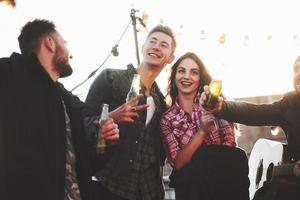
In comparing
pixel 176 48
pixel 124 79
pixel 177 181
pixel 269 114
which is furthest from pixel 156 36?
pixel 177 181

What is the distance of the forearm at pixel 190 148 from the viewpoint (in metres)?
3.33

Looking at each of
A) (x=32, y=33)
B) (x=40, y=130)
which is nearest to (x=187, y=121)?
(x=40, y=130)

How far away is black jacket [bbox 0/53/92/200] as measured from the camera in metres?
2.59

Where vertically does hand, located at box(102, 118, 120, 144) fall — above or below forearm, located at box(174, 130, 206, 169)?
above

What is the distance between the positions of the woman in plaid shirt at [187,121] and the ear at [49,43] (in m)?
1.29

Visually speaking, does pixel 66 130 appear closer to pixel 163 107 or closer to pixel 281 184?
pixel 163 107

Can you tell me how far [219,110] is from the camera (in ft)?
11.5

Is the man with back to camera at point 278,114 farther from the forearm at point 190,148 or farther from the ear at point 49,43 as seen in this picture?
the ear at point 49,43

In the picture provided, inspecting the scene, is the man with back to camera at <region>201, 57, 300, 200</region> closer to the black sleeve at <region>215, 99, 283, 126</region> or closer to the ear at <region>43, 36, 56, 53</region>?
the black sleeve at <region>215, 99, 283, 126</region>

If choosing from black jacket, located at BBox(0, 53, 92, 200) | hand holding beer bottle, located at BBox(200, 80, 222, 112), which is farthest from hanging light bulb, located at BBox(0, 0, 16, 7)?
hand holding beer bottle, located at BBox(200, 80, 222, 112)

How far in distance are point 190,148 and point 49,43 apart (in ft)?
5.27

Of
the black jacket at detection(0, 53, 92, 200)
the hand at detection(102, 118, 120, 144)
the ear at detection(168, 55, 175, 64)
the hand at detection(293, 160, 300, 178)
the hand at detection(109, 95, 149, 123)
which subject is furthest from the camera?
the ear at detection(168, 55, 175, 64)

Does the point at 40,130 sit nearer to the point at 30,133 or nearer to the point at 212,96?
the point at 30,133

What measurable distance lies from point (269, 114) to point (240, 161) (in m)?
0.80
